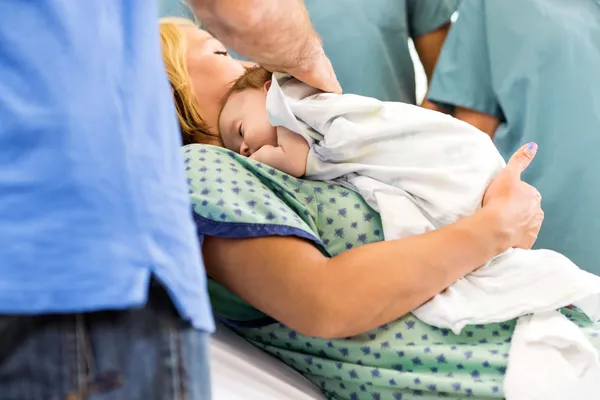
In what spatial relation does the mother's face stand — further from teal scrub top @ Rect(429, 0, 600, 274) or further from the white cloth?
teal scrub top @ Rect(429, 0, 600, 274)

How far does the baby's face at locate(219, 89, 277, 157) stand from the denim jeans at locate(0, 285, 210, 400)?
57 centimetres

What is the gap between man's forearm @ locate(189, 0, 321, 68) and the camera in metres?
0.52

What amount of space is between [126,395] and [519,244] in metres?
0.71

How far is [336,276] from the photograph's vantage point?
0.74 metres

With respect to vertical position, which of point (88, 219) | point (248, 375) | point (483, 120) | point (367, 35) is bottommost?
point (248, 375)

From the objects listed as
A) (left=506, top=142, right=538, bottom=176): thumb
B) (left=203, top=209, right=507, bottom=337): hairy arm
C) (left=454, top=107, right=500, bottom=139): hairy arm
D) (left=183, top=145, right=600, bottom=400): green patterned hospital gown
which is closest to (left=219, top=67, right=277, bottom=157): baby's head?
(left=183, top=145, right=600, bottom=400): green patterned hospital gown

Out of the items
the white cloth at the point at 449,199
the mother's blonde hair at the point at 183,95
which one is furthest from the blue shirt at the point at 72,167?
the mother's blonde hair at the point at 183,95

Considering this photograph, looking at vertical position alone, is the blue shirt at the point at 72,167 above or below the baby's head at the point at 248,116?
above

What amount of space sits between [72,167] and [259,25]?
0.25 m

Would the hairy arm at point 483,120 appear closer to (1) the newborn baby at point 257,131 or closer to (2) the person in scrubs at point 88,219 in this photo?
(1) the newborn baby at point 257,131

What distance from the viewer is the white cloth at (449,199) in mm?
773

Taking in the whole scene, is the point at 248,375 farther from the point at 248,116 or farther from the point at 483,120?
the point at 483,120

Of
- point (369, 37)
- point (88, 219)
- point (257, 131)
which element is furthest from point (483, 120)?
point (88, 219)

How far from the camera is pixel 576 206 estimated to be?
1195 mm
